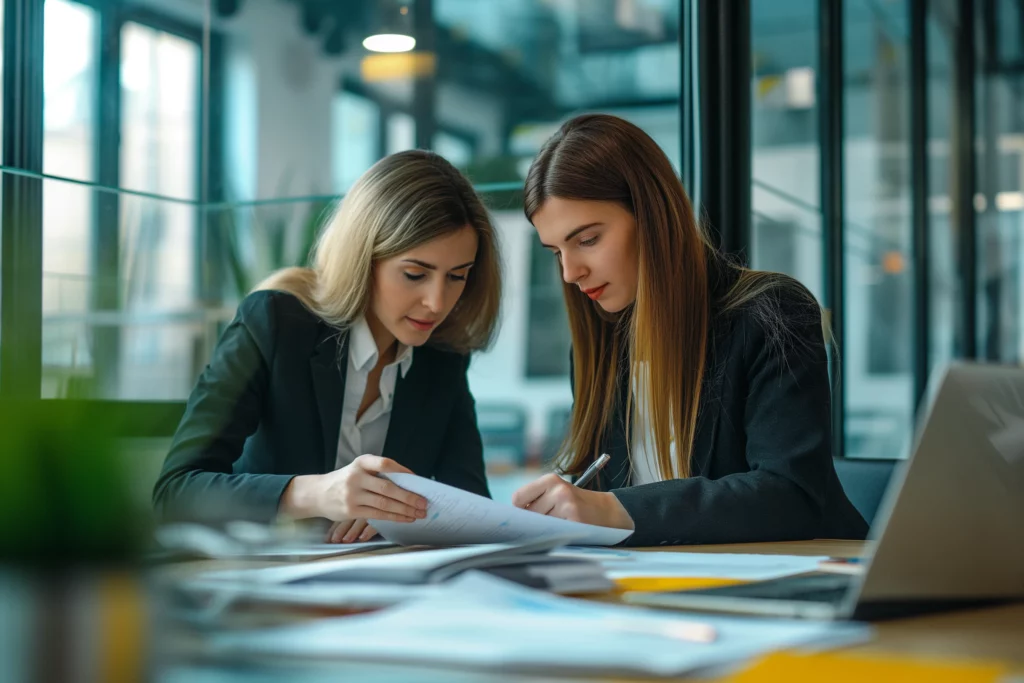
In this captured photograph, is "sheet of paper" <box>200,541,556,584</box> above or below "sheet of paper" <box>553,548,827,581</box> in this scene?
above

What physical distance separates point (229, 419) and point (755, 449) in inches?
35.3

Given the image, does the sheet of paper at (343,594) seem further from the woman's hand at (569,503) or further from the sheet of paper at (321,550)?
the woman's hand at (569,503)

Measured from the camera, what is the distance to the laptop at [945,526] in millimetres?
772

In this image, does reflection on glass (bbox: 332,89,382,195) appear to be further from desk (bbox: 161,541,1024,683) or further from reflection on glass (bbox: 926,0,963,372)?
desk (bbox: 161,541,1024,683)

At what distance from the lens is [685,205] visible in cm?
191

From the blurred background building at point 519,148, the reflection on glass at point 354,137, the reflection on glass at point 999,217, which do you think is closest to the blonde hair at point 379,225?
the blurred background building at point 519,148

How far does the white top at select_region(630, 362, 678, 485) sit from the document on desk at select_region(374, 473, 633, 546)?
21.8 inches

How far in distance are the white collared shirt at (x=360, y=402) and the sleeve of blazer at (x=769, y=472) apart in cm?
71

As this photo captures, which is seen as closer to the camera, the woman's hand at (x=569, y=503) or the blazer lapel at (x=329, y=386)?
the woman's hand at (x=569, y=503)

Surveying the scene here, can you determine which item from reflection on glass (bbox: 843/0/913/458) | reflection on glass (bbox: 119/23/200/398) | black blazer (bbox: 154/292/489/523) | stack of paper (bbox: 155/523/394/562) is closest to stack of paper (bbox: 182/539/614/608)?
stack of paper (bbox: 155/523/394/562)

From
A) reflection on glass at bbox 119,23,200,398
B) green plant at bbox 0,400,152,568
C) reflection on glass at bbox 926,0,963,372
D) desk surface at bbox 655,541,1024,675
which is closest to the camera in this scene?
green plant at bbox 0,400,152,568

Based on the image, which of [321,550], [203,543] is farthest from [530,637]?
[321,550]

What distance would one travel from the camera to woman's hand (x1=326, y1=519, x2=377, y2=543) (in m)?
1.50

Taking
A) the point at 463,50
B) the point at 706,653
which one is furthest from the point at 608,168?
the point at 463,50
